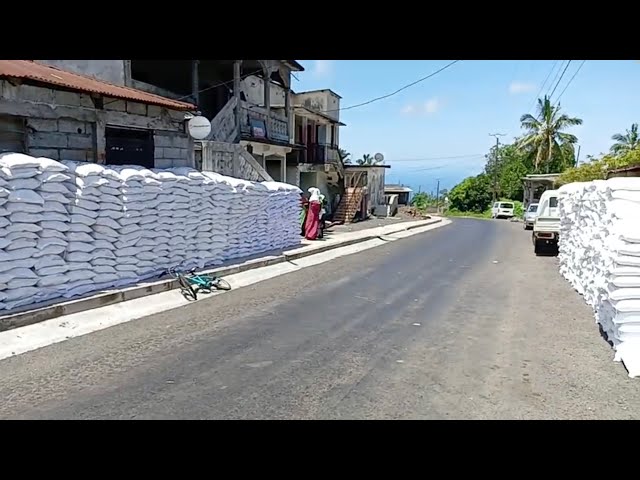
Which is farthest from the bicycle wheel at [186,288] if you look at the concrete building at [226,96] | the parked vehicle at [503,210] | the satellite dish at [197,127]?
the parked vehicle at [503,210]

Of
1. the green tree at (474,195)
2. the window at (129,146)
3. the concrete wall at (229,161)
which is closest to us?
the window at (129,146)

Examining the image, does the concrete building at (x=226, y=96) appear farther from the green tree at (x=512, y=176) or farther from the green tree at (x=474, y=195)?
the green tree at (x=474, y=195)

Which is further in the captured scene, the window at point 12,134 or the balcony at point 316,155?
the balcony at point 316,155

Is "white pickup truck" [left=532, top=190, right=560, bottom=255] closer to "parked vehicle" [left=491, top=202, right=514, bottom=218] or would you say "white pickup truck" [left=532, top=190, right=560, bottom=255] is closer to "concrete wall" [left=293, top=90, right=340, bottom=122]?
"concrete wall" [left=293, top=90, right=340, bottom=122]

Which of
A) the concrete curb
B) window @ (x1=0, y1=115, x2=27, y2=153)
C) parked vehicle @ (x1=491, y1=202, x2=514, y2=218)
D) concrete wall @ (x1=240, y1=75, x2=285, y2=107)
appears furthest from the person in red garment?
parked vehicle @ (x1=491, y1=202, x2=514, y2=218)

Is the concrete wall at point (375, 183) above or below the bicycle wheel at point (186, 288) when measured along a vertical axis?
above

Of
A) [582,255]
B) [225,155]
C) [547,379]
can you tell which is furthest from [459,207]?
[547,379]

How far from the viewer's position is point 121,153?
1138 cm

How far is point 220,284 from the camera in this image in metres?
9.09

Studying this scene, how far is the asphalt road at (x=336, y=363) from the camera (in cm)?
407

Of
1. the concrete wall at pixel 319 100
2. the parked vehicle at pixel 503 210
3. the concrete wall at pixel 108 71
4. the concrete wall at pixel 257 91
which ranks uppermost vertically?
the concrete wall at pixel 319 100

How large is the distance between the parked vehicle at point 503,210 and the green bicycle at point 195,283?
133 feet

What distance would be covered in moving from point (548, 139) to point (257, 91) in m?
30.8
